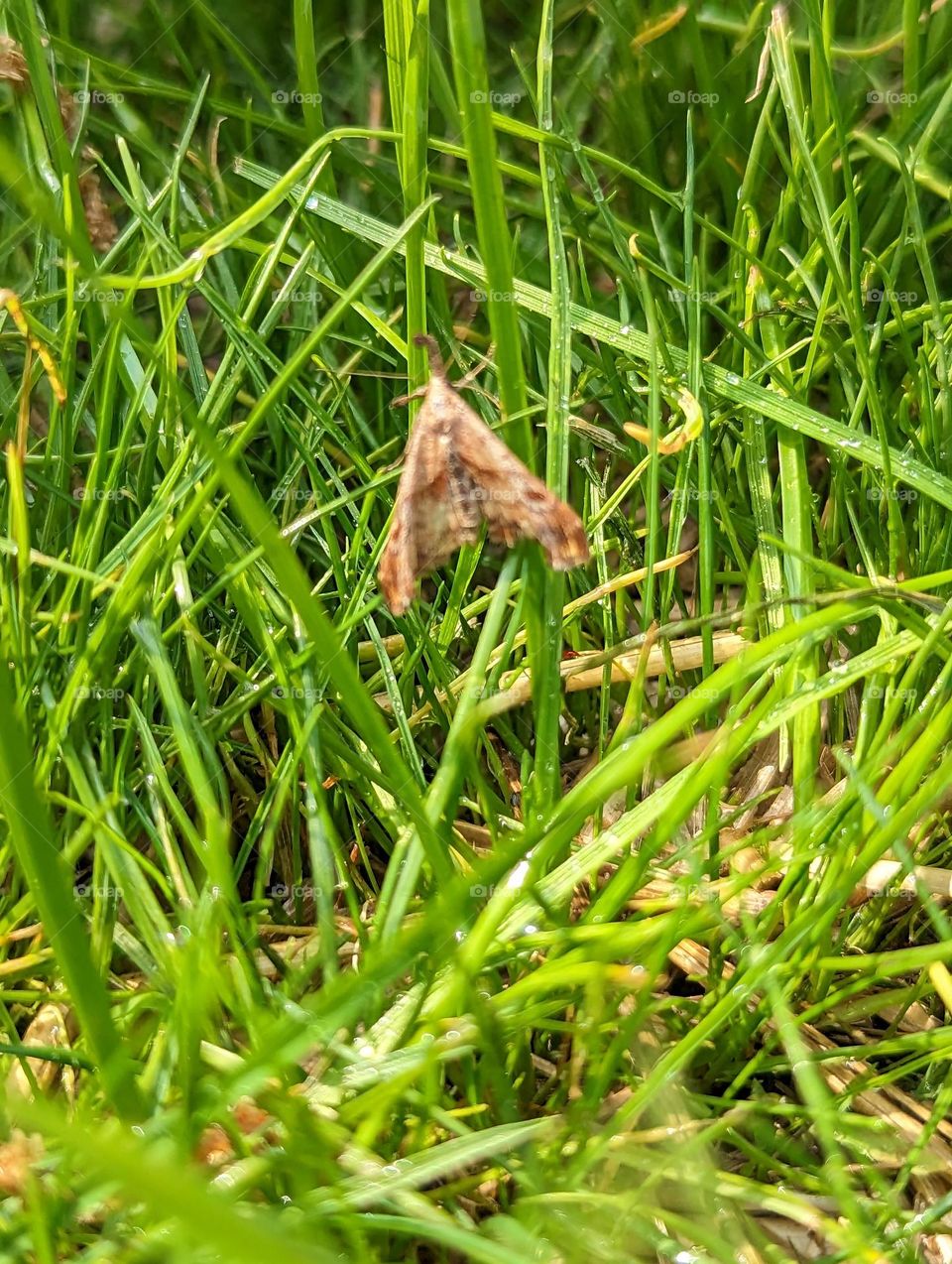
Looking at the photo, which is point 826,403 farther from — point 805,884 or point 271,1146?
point 271,1146

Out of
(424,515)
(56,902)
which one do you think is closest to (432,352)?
(424,515)

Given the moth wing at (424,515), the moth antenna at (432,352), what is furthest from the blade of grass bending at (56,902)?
the moth antenna at (432,352)

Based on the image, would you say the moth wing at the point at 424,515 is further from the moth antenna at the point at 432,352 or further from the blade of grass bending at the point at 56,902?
the blade of grass bending at the point at 56,902

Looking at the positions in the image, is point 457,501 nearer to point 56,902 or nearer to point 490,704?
point 490,704

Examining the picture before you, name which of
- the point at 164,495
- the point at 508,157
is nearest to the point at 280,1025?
the point at 164,495

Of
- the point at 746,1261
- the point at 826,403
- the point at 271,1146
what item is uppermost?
the point at 826,403

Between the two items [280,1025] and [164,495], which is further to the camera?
[164,495]
